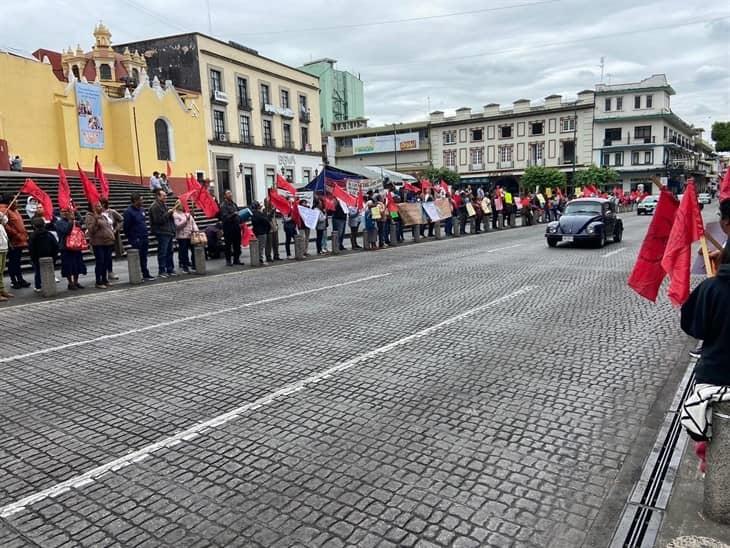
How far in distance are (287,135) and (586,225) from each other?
40.0 metres

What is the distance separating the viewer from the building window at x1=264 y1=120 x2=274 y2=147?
1959 inches

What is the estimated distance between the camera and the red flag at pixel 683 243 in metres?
4.03

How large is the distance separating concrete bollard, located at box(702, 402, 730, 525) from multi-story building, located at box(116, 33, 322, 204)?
42448mm

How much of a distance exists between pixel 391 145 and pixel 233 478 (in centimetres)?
7704

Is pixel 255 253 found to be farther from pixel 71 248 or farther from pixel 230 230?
pixel 71 248

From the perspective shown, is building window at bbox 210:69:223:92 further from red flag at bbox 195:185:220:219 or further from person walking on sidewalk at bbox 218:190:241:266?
person walking on sidewalk at bbox 218:190:241:266

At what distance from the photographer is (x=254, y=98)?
1895 inches

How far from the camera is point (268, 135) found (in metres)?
50.3

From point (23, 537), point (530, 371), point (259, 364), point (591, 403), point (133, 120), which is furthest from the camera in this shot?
point (133, 120)

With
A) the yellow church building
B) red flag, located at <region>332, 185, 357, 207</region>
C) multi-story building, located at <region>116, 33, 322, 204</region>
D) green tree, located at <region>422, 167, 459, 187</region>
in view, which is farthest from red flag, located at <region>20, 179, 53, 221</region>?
green tree, located at <region>422, 167, 459, 187</region>

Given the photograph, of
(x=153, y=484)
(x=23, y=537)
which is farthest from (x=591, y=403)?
(x=23, y=537)

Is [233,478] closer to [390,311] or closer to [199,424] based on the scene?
[199,424]

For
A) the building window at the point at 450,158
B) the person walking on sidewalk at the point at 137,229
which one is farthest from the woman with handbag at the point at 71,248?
the building window at the point at 450,158

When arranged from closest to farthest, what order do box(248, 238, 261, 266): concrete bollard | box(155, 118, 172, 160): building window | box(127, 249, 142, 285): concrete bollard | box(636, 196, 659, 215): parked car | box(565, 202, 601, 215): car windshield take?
1. box(127, 249, 142, 285): concrete bollard
2. box(248, 238, 261, 266): concrete bollard
3. box(565, 202, 601, 215): car windshield
4. box(155, 118, 172, 160): building window
5. box(636, 196, 659, 215): parked car
